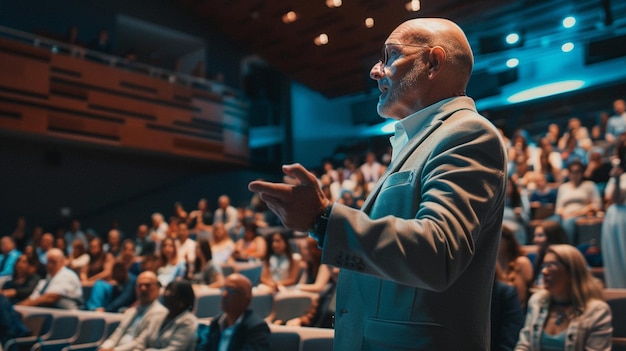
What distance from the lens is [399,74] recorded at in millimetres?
928

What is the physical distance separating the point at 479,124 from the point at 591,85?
28.7 ft

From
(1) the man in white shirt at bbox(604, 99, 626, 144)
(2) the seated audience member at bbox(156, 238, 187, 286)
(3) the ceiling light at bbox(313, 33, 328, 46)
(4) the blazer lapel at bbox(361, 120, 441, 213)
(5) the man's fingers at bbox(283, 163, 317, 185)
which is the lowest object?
(2) the seated audience member at bbox(156, 238, 187, 286)

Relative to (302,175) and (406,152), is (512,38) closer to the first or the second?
(406,152)

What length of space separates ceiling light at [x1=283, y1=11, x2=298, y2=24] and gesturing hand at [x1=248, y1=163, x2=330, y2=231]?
8639 mm

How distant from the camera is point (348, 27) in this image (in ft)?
28.5

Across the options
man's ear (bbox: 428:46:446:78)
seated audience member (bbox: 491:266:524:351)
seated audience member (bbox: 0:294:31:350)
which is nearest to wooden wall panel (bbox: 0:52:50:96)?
seated audience member (bbox: 0:294:31:350)

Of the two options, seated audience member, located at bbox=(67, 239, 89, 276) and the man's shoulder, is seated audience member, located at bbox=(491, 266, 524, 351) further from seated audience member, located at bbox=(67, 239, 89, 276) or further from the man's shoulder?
seated audience member, located at bbox=(67, 239, 89, 276)

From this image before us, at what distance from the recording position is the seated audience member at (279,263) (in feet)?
13.9

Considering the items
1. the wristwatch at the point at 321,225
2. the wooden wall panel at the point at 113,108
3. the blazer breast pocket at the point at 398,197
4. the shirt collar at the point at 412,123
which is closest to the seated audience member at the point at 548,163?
the shirt collar at the point at 412,123

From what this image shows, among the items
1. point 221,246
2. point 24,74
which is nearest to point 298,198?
point 221,246

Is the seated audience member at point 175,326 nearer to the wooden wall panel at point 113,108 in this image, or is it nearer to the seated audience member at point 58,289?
the seated audience member at point 58,289

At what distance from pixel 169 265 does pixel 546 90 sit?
6.61 m

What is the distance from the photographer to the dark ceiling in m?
7.41

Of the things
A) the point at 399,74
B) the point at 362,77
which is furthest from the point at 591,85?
the point at 399,74
